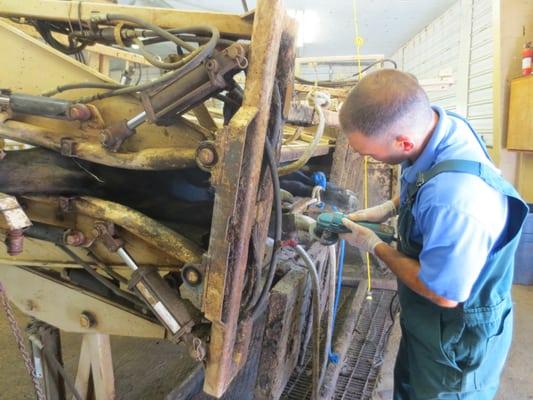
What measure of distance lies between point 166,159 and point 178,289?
432 millimetres

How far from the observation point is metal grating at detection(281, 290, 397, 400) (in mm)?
1983

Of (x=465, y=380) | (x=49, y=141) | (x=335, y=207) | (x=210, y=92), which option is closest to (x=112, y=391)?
(x=49, y=141)

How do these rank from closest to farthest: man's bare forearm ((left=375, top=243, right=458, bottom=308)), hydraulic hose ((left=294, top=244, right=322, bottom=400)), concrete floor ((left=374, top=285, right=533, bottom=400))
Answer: man's bare forearm ((left=375, top=243, right=458, bottom=308))
hydraulic hose ((left=294, top=244, right=322, bottom=400))
concrete floor ((left=374, top=285, right=533, bottom=400))

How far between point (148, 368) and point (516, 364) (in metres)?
2.74

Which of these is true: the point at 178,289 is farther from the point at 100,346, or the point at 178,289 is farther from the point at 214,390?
the point at 100,346

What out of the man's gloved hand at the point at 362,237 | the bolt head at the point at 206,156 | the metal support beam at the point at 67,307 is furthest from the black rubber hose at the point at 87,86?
the man's gloved hand at the point at 362,237

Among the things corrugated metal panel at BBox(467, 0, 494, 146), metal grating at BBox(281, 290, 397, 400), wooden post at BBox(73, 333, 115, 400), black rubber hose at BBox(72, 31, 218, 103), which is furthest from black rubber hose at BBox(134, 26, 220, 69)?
corrugated metal panel at BBox(467, 0, 494, 146)

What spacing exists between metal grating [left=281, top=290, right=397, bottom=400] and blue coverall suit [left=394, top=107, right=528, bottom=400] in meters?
0.57

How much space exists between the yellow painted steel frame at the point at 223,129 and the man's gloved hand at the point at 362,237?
572mm

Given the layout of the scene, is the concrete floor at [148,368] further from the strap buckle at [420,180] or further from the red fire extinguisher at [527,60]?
the red fire extinguisher at [527,60]

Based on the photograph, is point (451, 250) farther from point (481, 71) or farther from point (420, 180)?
point (481, 71)

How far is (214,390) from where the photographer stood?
1.03m

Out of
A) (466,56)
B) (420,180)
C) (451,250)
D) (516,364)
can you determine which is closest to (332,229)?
(420,180)

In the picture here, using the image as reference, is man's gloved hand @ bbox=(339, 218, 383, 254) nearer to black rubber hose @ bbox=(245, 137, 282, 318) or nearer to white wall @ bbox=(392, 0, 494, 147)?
black rubber hose @ bbox=(245, 137, 282, 318)
